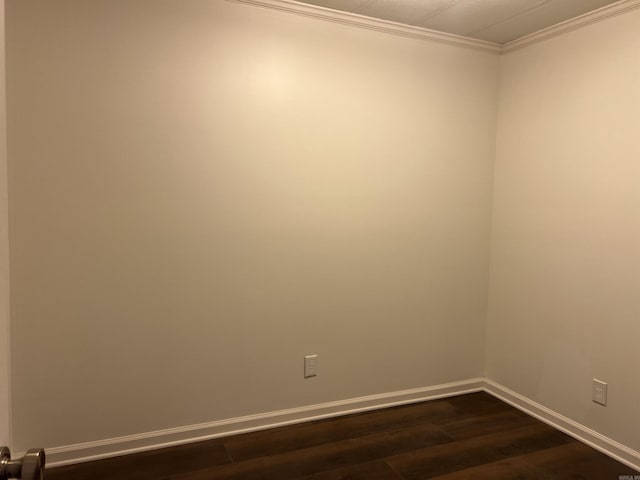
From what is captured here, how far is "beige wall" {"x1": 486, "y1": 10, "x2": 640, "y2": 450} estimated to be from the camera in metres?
2.42

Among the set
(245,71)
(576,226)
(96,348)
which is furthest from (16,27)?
(576,226)

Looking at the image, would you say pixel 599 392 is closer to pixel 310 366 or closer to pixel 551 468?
pixel 551 468

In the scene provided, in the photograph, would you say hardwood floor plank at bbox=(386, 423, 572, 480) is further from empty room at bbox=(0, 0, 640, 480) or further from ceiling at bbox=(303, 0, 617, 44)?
ceiling at bbox=(303, 0, 617, 44)

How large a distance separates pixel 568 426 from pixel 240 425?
2023mm

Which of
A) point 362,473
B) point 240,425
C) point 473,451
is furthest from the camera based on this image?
point 240,425

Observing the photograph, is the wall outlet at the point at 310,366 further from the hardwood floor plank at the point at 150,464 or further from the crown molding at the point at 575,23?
the crown molding at the point at 575,23

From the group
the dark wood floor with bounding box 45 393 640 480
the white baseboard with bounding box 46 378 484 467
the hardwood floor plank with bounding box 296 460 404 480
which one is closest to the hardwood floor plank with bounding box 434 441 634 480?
the dark wood floor with bounding box 45 393 640 480

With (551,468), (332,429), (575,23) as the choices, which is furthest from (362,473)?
(575,23)

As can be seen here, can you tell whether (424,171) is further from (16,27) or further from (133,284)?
(16,27)

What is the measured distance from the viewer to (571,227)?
272 cm

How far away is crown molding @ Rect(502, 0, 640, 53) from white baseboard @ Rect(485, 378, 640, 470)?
7.87ft

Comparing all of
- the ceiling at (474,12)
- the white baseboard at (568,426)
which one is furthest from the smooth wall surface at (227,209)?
the white baseboard at (568,426)

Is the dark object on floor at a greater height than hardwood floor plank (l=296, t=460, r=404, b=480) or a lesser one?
greater

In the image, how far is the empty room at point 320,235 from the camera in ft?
7.30
